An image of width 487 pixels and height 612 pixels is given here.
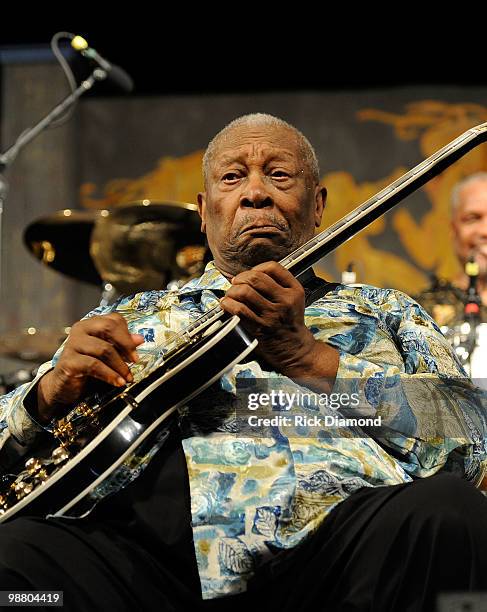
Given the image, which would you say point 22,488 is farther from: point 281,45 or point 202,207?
point 281,45

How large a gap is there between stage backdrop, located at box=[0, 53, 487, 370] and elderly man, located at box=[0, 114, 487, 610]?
3383mm

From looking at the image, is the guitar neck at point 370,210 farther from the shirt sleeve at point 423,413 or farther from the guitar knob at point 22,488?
the guitar knob at point 22,488

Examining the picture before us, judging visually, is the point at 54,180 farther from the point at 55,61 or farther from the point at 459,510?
the point at 459,510

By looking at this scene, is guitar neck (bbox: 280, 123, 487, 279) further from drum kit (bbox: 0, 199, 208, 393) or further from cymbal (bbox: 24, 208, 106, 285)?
cymbal (bbox: 24, 208, 106, 285)

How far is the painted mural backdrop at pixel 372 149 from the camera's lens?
4.96 meters

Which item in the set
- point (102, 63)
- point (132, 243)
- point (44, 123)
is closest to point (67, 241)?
point (132, 243)

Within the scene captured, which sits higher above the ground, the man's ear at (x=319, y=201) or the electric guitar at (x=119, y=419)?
the man's ear at (x=319, y=201)

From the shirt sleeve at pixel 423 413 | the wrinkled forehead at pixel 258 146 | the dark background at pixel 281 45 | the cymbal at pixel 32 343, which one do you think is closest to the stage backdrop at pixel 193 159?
the dark background at pixel 281 45

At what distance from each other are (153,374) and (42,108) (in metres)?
4.01

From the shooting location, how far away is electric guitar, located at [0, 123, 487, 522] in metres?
1.41

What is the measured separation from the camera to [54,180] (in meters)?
5.18

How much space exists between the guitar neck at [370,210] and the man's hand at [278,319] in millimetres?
76

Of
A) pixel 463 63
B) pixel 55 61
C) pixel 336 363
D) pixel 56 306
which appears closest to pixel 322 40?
pixel 463 63

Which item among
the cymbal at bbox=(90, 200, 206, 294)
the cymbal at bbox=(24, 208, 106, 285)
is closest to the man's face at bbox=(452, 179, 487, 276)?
the cymbal at bbox=(90, 200, 206, 294)
